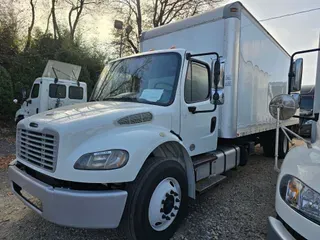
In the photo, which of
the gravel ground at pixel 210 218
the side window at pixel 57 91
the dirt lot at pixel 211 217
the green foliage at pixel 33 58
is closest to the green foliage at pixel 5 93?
the green foliage at pixel 33 58

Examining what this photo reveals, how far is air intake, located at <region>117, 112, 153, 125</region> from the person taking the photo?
278 cm

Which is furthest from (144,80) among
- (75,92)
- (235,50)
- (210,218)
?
(75,92)

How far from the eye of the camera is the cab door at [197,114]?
354cm

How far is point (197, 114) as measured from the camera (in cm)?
Answer: 374

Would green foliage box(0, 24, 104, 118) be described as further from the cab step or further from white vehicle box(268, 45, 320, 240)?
white vehicle box(268, 45, 320, 240)

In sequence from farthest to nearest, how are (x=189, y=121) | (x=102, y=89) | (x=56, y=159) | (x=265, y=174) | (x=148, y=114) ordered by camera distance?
(x=265, y=174) → (x=102, y=89) → (x=189, y=121) → (x=148, y=114) → (x=56, y=159)

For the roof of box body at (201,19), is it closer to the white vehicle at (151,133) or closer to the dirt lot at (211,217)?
the white vehicle at (151,133)

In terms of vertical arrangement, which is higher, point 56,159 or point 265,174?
point 56,159

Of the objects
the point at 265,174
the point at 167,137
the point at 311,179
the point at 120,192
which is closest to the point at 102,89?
the point at 167,137

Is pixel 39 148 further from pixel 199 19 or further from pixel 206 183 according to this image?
pixel 199 19

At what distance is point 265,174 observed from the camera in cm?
575

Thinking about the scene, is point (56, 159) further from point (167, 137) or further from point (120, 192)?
point (167, 137)

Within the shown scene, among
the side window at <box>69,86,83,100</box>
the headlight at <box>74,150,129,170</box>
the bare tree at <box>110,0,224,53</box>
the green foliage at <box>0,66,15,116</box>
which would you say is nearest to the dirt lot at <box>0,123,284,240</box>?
the headlight at <box>74,150,129,170</box>

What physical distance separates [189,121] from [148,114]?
2.71 ft
